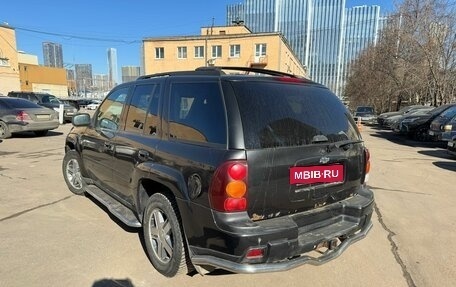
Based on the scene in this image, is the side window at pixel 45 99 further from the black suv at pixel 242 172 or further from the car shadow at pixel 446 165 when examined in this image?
the car shadow at pixel 446 165

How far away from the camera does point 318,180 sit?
2846 millimetres

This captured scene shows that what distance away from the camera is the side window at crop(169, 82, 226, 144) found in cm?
262

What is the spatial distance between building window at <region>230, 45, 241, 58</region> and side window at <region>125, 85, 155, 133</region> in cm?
4183

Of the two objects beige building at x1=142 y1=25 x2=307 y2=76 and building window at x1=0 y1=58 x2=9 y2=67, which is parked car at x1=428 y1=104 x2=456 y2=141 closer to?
beige building at x1=142 y1=25 x2=307 y2=76

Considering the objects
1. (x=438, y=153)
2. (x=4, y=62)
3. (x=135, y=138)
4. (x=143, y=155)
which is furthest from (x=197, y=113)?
(x=4, y=62)

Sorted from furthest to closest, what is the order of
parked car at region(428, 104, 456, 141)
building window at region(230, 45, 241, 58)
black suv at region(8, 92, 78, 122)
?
building window at region(230, 45, 241, 58) → black suv at region(8, 92, 78, 122) → parked car at region(428, 104, 456, 141)

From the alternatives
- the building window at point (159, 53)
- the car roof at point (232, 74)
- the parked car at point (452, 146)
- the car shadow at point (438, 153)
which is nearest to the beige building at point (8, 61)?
the building window at point (159, 53)

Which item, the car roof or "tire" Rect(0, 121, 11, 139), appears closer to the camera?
the car roof

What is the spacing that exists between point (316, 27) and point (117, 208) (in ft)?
242

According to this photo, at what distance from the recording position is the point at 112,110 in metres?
4.38

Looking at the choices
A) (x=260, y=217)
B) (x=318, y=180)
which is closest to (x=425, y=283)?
(x=318, y=180)

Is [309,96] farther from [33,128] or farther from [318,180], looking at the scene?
[33,128]

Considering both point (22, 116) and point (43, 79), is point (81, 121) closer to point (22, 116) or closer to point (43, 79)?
point (22, 116)

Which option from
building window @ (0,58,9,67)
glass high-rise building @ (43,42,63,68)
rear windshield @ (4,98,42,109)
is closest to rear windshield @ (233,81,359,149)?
rear windshield @ (4,98,42,109)
